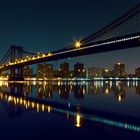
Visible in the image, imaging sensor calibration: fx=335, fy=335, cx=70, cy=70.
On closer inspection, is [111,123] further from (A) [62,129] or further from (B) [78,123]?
(A) [62,129]

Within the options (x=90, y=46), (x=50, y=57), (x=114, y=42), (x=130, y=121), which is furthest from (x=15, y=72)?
(x=130, y=121)

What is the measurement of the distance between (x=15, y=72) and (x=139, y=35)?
2459 inches

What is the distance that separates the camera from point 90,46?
50.9m

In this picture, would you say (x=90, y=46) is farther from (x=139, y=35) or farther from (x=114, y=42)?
(x=139, y=35)

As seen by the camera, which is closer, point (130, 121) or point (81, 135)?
point (81, 135)

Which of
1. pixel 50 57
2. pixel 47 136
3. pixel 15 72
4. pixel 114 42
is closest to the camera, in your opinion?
pixel 47 136

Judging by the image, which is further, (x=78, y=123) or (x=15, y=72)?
(x=15, y=72)

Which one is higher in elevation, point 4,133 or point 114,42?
point 114,42

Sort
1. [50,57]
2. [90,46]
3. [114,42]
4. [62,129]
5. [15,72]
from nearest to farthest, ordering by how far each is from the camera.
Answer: [62,129]
[114,42]
[90,46]
[50,57]
[15,72]

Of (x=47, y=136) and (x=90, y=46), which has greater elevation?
(x=90, y=46)

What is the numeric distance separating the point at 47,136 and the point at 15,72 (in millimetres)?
84326

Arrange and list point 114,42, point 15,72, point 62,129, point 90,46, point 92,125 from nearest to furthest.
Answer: point 62,129, point 92,125, point 114,42, point 90,46, point 15,72

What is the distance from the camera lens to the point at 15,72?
9544 cm

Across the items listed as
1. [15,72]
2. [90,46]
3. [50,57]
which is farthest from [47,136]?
[15,72]
